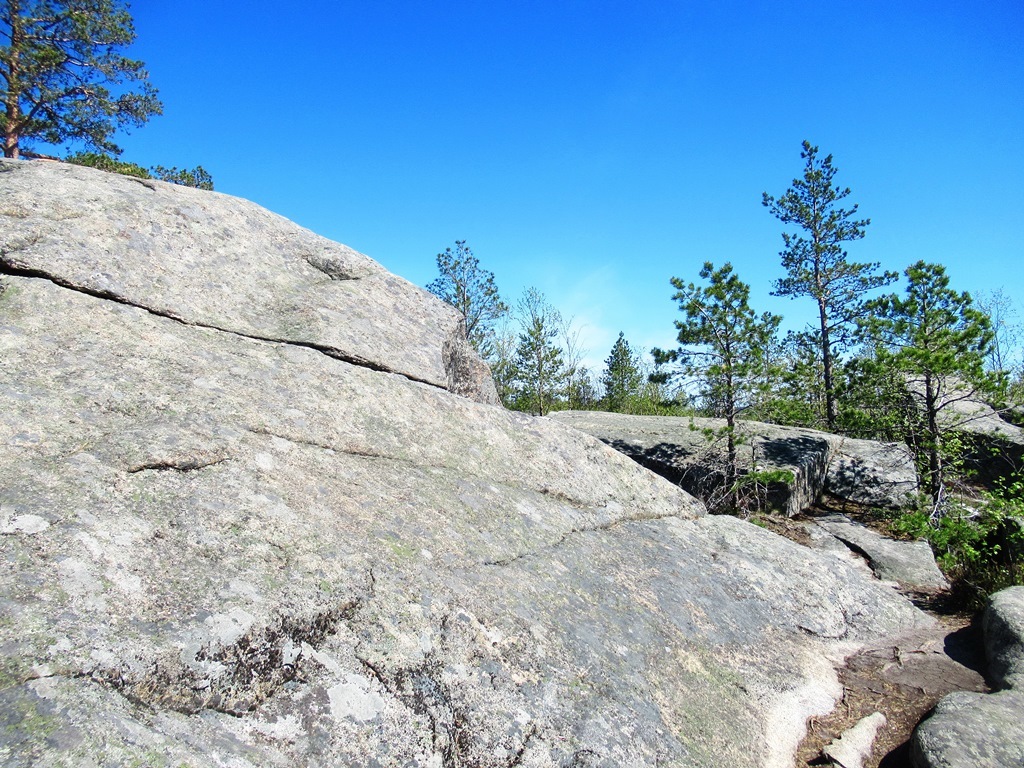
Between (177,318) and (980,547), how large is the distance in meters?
10.7

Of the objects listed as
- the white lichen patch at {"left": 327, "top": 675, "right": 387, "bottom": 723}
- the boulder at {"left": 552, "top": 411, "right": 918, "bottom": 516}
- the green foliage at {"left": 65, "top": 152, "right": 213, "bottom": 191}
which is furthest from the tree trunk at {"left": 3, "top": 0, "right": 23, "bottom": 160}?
the white lichen patch at {"left": 327, "top": 675, "right": 387, "bottom": 723}

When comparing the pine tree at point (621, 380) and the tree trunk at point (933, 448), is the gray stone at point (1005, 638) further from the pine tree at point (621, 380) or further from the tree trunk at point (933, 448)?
the pine tree at point (621, 380)

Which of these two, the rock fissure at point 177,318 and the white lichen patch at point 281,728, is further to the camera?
the rock fissure at point 177,318

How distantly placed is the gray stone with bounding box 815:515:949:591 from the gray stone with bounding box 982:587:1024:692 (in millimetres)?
2407

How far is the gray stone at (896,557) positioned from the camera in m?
7.73

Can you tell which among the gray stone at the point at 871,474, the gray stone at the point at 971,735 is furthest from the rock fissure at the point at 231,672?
the gray stone at the point at 871,474

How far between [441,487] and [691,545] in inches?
104

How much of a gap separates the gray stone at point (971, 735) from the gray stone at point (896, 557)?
14.4 feet

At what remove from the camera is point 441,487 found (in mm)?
4375

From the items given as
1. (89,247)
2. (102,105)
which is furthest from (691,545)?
(102,105)

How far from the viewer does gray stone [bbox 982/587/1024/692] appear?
4.40 meters

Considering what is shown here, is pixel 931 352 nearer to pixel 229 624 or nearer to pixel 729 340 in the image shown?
pixel 729 340

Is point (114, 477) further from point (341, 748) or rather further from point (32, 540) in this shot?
point (341, 748)

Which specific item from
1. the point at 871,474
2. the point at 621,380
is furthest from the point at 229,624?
the point at 621,380
